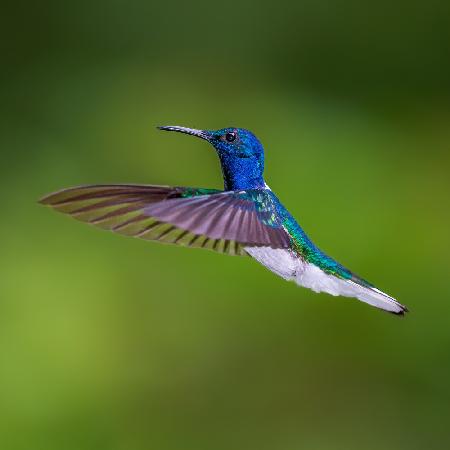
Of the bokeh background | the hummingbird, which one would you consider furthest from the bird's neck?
the bokeh background

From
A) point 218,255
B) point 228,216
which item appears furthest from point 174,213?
point 218,255

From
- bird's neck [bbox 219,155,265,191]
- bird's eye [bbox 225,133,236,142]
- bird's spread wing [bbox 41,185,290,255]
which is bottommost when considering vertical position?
bird's spread wing [bbox 41,185,290,255]

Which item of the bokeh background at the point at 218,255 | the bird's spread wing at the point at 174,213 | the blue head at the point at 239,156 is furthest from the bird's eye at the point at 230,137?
the bokeh background at the point at 218,255

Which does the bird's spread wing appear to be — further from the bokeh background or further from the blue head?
the bokeh background

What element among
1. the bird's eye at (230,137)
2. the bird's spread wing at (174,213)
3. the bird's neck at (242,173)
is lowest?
the bird's spread wing at (174,213)

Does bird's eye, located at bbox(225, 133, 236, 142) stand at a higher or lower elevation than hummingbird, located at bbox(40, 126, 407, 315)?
higher

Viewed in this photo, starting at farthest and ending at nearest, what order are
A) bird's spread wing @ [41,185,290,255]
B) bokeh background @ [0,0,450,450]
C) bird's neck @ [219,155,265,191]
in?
bokeh background @ [0,0,450,450] → bird's neck @ [219,155,265,191] → bird's spread wing @ [41,185,290,255]

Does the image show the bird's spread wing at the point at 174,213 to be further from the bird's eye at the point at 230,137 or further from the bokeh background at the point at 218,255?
the bokeh background at the point at 218,255

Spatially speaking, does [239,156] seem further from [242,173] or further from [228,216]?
[228,216]
